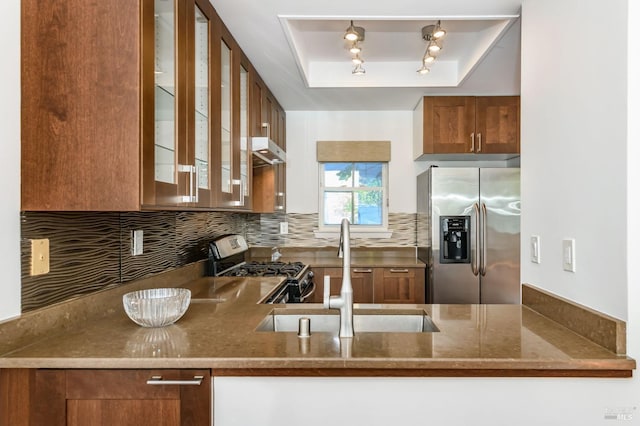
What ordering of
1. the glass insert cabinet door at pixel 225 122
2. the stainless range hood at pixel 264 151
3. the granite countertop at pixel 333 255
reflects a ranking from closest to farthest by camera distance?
the glass insert cabinet door at pixel 225 122 → the stainless range hood at pixel 264 151 → the granite countertop at pixel 333 255

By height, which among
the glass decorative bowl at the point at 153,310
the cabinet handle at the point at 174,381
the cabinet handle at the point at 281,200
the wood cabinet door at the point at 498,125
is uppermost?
the wood cabinet door at the point at 498,125

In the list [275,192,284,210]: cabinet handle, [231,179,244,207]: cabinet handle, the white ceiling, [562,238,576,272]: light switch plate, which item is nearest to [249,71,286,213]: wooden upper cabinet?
[275,192,284,210]: cabinet handle

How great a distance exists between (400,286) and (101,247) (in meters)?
2.68

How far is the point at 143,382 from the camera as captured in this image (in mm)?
1179

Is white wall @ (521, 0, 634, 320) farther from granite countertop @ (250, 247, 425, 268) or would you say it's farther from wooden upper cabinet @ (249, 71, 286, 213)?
granite countertop @ (250, 247, 425, 268)

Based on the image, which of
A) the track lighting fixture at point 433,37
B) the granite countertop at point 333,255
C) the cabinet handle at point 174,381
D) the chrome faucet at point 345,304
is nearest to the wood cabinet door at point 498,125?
the track lighting fixture at point 433,37

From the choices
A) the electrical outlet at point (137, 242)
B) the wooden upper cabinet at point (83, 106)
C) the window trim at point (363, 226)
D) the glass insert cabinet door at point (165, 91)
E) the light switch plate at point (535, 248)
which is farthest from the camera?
the window trim at point (363, 226)

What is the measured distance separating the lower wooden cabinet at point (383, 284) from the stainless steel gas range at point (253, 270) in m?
0.38

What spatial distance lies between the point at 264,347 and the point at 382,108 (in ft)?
10.8

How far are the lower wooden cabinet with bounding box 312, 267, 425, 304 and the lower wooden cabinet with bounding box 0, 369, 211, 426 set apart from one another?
2.50 m

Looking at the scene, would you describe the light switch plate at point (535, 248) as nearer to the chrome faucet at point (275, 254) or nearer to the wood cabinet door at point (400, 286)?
the wood cabinet door at point (400, 286)

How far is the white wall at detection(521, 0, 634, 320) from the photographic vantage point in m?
1.21

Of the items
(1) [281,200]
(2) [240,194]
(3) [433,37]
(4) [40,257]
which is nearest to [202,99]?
(2) [240,194]

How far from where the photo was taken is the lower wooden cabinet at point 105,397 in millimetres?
1176
